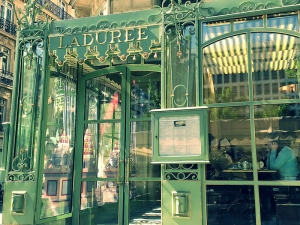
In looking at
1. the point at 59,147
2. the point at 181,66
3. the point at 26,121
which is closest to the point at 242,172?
the point at 181,66

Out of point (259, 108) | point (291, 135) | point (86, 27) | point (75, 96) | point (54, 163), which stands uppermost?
point (86, 27)

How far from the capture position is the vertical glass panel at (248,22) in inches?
219

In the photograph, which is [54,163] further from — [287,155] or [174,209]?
[287,155]

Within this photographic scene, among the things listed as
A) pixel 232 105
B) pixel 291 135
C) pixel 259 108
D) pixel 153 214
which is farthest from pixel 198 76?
pixel 153 214

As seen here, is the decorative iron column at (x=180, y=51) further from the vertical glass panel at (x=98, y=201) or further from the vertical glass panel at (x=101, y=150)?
the vertical glass panel at (x=98, y=201)

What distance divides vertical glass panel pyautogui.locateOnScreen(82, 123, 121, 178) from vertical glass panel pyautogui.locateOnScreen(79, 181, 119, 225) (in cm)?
20

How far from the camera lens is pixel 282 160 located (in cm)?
568

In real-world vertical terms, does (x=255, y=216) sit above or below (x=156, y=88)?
below

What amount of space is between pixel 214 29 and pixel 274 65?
1.19m

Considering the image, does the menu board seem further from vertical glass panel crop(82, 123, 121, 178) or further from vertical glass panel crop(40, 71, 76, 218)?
vertical glass panel crop(40, 71, 76, 218)

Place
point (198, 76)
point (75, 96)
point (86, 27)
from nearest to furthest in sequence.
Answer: point (198, 76) → point (86, 27) → point (75, 96)

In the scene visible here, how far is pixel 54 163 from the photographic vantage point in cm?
671

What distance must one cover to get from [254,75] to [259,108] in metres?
0.56

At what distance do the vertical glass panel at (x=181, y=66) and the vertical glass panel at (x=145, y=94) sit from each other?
3.70ft
